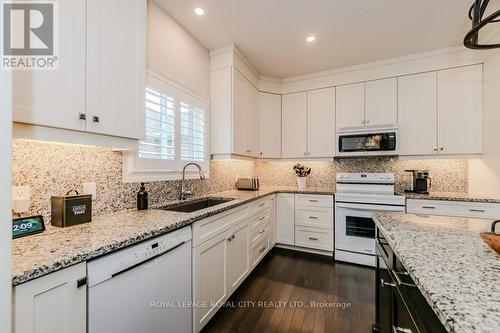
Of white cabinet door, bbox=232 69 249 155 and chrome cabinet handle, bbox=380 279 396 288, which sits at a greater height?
white cabinet door, bbox=232 69 249 155

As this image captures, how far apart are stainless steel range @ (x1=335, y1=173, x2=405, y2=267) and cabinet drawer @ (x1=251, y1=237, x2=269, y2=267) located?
94 cm

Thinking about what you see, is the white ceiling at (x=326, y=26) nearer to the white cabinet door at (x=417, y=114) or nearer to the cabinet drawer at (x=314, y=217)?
the white cabinet door at (x=417, y=114)

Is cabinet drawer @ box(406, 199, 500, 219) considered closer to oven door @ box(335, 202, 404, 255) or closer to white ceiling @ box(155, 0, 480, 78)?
oven door @ box(335, 202, 404, 255)

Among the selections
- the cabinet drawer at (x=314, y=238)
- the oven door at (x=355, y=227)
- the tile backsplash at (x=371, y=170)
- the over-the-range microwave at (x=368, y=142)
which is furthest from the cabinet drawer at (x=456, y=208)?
the cabinet drawer at (x=314, y=238)

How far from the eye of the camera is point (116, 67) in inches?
51.6

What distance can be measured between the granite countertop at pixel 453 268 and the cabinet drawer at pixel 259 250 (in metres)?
1.53

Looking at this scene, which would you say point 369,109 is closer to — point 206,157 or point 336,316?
point 206,157

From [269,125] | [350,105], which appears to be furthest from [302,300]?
[350,105]

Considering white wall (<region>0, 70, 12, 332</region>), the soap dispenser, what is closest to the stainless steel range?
the soap dispenser

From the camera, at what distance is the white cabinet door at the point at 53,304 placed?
2.23 feet

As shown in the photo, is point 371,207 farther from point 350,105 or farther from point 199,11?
point 199,11

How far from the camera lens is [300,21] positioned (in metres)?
2.11

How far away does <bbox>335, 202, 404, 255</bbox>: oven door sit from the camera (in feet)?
8.73

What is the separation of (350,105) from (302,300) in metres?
2.56
